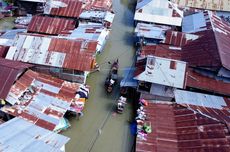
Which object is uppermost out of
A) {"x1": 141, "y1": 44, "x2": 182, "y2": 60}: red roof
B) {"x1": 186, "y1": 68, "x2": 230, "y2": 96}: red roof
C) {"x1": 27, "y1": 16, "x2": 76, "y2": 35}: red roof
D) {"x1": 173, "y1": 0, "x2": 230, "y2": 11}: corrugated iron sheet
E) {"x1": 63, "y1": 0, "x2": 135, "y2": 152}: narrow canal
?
{"x1": 173, "y1": 0, "x2": 230, "y2": 11}: corrugated iron sheet

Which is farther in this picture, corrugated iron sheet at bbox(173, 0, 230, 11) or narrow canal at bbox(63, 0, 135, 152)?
corrugated iron sheet at bbox(173, 0, 230, 11)

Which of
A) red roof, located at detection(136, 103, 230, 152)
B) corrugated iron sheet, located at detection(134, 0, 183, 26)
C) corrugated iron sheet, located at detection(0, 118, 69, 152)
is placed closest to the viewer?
corrugated iron sheet, located at detection(0, 118, 69, 152)

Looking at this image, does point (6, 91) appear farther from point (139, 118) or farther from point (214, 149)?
point (214, 149)

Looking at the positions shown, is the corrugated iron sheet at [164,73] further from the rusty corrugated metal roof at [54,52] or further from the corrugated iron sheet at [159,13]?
the corrugated iron sheet at [159,13]

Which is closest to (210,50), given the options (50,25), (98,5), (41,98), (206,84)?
(206,84)

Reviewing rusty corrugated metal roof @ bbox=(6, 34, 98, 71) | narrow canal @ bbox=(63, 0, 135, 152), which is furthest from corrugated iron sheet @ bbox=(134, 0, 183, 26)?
rusty corrugated metal roof @ bbox=(6, 34, 98, 71)

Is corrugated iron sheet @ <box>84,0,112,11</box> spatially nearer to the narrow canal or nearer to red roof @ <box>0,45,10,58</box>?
the narrow canal

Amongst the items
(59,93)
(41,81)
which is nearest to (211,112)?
(59,93)

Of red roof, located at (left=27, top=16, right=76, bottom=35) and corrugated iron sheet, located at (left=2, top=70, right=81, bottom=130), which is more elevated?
red roof, located at (left=27, top=16, right=76, bottom=35)

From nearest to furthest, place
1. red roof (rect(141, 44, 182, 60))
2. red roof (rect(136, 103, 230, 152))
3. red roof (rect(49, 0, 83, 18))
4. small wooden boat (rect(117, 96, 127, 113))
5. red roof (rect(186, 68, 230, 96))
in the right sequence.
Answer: red roof (rect(136, 103, 230, 152)), small wooden boat (rect(117, 96, 127, 113)), red roof (rect(186, 68, 230, 96)), red roof (rect(141, 44, 182, 60)), red roof (rect(49, 0, 83, 18))
